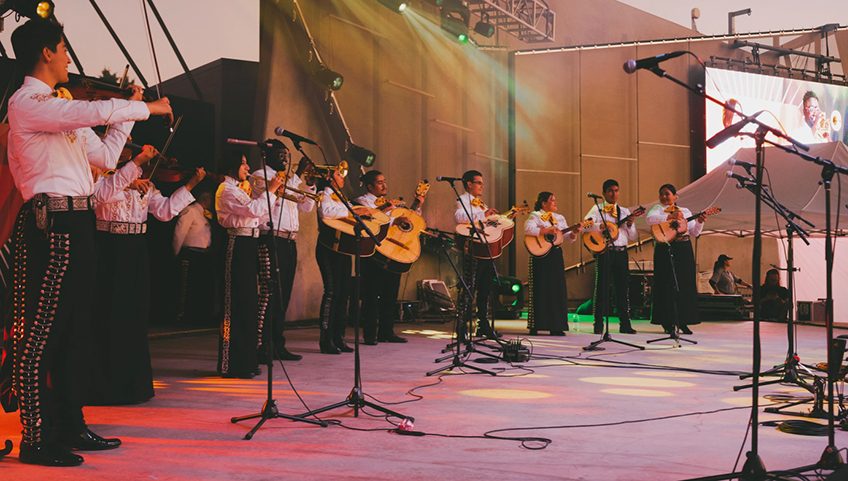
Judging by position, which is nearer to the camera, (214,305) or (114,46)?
(114,46)

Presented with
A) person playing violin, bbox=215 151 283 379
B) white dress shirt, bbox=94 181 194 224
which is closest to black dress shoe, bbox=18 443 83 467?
white dress shirt, bbox=94 181 194 224

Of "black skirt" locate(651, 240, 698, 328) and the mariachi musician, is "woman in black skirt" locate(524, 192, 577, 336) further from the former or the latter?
the mariachi musician

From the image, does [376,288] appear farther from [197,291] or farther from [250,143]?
[250,143]

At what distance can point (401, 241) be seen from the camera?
8281 millimetres

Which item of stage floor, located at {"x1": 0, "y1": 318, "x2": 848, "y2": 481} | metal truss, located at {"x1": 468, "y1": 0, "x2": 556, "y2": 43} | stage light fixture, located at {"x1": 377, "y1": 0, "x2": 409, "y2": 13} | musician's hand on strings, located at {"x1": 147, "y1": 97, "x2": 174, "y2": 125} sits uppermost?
metal truss, located at {"x1": 468, "y1": 0, "x2": 556, "y2": 43}

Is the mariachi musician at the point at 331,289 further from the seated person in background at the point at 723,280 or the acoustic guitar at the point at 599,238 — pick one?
the seated person in background at the point at 723,280

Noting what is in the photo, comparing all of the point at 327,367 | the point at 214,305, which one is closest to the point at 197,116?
the point at 214,305

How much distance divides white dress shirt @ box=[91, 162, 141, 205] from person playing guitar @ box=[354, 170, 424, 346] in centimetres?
373

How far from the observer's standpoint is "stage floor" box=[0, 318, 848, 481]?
340 centimetres

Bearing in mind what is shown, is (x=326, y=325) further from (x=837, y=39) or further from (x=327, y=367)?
(x=837, y=39)

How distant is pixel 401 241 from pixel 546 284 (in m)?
2.43

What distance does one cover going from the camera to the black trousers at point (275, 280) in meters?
6.13

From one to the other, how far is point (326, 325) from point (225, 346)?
1.72 m

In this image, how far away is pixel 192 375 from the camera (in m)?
6.15
